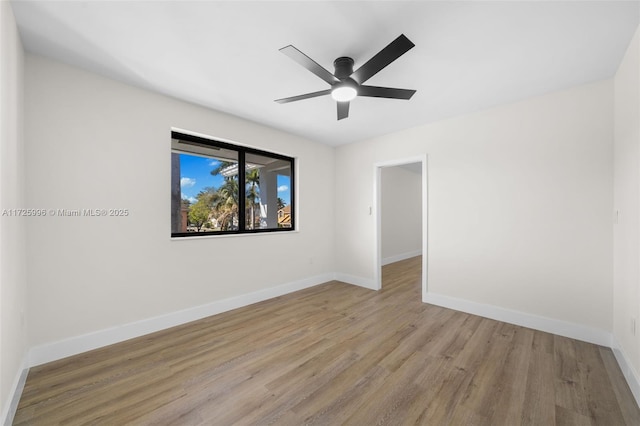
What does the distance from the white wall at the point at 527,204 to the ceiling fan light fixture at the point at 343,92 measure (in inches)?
75.2

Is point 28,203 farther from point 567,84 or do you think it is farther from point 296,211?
point 567,84

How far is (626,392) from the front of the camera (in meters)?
1.78

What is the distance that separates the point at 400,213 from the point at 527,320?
167 inches

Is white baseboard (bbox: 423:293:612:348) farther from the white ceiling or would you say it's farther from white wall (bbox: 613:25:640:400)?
the white ceiling

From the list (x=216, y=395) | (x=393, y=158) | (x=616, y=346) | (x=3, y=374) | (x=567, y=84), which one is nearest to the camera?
(x=3, y=374)

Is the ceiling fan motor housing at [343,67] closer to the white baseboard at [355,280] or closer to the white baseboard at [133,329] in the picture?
the white baseboard at [133,329]

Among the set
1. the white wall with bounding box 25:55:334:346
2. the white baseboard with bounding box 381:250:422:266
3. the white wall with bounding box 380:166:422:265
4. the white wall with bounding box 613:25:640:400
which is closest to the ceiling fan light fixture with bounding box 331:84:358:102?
the white wall with bounding box 25:55:334:346

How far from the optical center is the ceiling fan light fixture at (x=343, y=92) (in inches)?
82.2

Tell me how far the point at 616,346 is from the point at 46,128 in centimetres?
528

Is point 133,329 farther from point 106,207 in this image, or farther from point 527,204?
point 527,204

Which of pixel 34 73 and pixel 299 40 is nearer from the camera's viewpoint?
pixel 299 40

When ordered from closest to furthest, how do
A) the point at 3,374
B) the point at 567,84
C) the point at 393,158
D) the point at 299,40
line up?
the point at 3,374 < the point at 299,40 < the point at 567,84 < the point at 393,158

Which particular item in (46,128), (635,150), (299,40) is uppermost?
(299,40)

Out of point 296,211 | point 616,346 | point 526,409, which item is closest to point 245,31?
point 296,211
